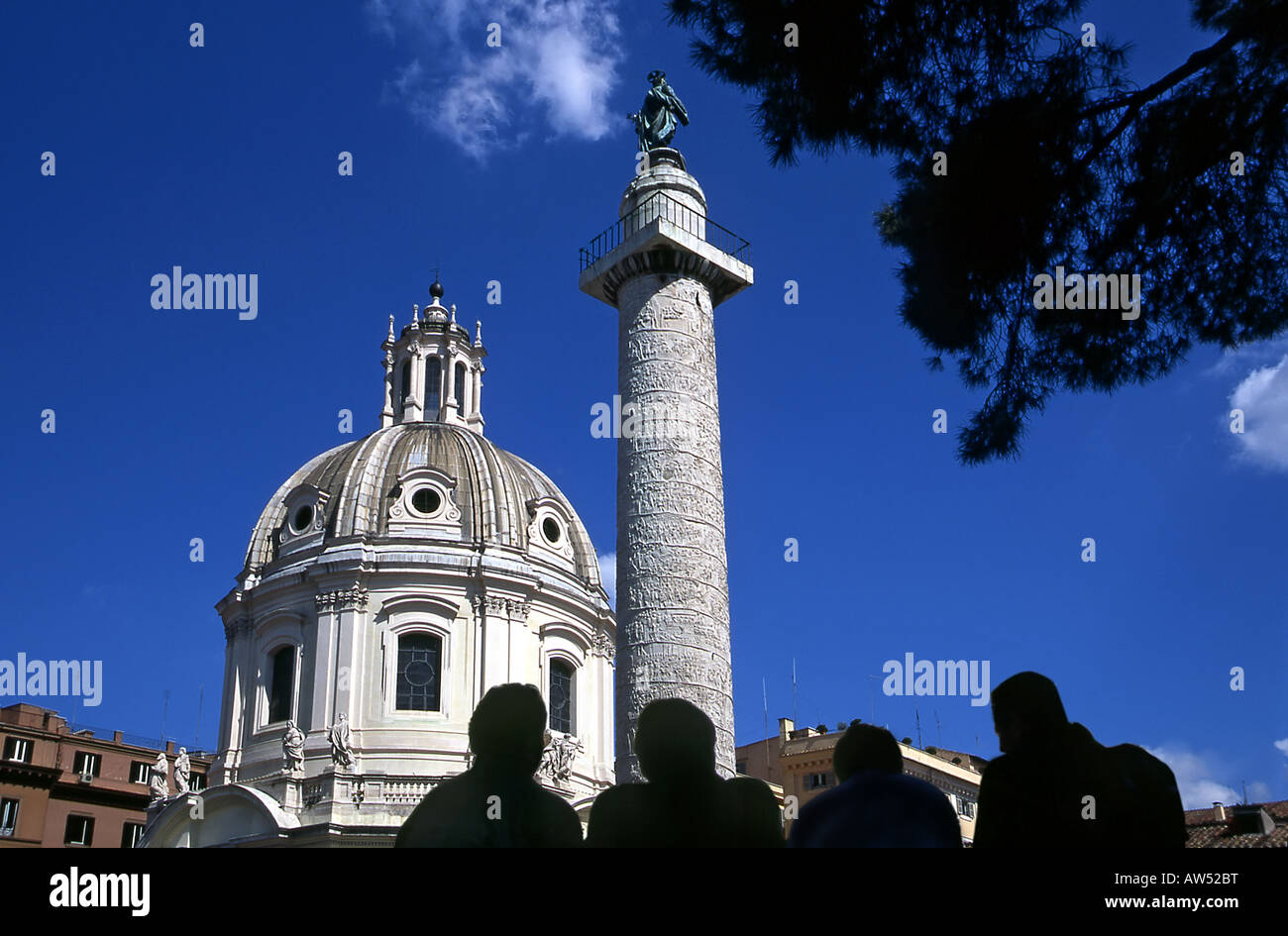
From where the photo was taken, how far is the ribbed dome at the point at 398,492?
3406 centimetres

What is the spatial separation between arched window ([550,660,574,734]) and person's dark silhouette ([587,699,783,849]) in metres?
29.0

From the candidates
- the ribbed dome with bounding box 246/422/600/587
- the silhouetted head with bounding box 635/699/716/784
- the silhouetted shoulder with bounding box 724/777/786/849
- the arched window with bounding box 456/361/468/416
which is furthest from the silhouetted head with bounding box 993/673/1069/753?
the arched window with bounding box 456/361/468/416

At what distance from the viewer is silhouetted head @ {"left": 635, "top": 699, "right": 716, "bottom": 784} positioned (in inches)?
166

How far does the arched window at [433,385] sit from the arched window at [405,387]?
1.79ft

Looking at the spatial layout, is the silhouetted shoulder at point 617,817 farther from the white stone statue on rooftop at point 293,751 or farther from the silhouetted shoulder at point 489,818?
the white stone statue on rooftop at point 293,751

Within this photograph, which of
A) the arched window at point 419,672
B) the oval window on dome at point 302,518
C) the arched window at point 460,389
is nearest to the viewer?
the arched window at point 419,672

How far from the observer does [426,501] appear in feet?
114

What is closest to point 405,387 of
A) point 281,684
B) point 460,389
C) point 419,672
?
point 460,389

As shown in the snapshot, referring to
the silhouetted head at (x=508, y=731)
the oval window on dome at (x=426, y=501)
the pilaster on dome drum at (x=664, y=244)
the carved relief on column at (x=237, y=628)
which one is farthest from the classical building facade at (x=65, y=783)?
the silhouetted head at (x=508, y=731)

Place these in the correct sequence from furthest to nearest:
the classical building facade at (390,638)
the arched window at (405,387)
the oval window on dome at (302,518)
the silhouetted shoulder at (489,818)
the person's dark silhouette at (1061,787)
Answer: the arched window at (405,387) → the oval window on dome at (302,518) → the classical building facade at (390,638) → the person's dark silhouette at (1061,787) → the silhouetted shoulder at (489,818)

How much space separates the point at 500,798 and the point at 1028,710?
1.76 metres
